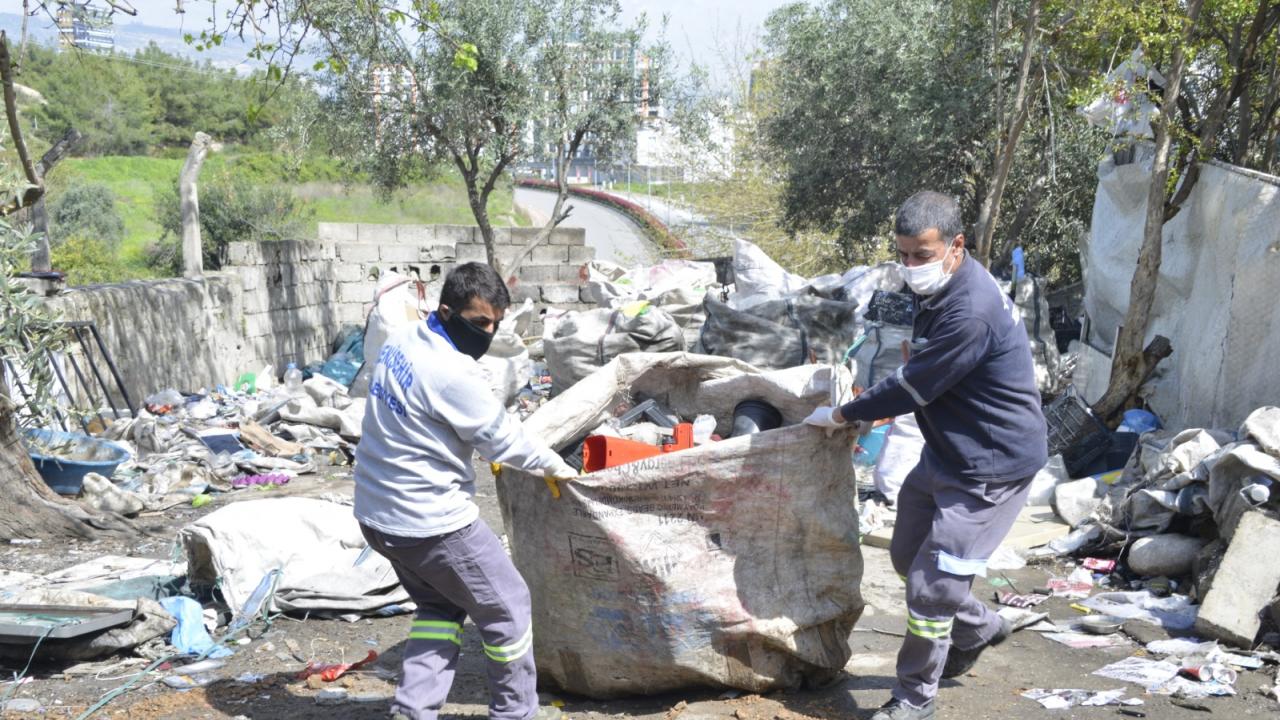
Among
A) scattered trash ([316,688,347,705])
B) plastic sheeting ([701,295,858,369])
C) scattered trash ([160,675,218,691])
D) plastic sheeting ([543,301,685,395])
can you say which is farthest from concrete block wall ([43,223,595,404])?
scattered trash ([316,688,347,705])

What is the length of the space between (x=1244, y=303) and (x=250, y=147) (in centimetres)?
3780

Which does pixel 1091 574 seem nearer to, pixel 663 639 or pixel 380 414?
pixel 663 639

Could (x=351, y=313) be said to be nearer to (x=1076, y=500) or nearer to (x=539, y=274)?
(x=539, y=274)

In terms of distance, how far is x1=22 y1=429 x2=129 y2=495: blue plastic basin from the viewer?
633 centimetres

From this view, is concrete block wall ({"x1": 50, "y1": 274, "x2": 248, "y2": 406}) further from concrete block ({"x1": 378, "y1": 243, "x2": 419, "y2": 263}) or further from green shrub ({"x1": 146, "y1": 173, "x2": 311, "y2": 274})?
green shrub ({"x1": 146, "y1": 173, "x2": 311, "y2": 274})

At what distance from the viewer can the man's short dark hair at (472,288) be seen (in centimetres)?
307

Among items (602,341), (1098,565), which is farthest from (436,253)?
(1098,565)

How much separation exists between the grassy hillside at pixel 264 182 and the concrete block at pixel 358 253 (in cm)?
1339

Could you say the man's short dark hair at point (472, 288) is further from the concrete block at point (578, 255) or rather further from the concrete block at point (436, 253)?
the concrete block at point (436, 253)

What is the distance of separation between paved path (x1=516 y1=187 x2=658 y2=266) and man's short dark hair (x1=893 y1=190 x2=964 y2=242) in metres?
17.3

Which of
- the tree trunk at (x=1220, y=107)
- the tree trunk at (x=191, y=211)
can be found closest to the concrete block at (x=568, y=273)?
the tree trunk at (x=191, y=211)

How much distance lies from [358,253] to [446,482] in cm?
1195

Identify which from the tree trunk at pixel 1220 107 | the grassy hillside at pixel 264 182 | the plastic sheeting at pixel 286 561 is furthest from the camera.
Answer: the grassy hillside at pixel 264 182

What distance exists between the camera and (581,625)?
3414 mm
